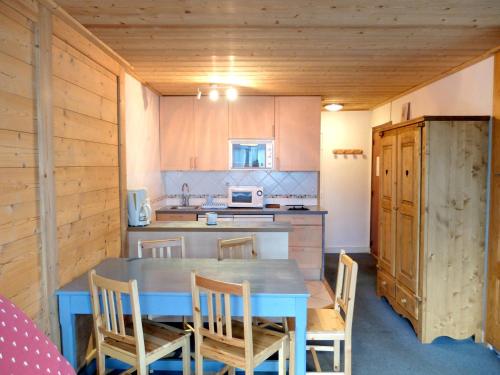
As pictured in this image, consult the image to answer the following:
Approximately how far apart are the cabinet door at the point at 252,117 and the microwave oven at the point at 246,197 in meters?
0.69

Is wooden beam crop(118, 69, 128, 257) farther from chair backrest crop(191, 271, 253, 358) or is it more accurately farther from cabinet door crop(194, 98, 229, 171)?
cabinet door crop(194, 98, 229, 171)

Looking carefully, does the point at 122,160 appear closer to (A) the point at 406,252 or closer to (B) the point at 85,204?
(B) the point at 85,204

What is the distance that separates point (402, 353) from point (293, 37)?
2540 millimetres

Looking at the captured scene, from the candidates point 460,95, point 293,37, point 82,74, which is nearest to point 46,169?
point 82,74

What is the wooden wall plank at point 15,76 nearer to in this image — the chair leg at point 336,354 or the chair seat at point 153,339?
Result: the chair seat at point 153,339

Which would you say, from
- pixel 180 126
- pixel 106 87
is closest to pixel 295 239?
pixel 180 126

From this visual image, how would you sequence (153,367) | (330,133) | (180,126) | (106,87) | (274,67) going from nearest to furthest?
(153,367) < (106,87) < (274,67) < (180,126) < (330,133)

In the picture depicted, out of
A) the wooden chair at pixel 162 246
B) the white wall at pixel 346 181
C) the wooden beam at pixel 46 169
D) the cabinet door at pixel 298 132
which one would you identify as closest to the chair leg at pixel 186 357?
the wooden chair at pixel 162 246

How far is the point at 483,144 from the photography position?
3.12 m

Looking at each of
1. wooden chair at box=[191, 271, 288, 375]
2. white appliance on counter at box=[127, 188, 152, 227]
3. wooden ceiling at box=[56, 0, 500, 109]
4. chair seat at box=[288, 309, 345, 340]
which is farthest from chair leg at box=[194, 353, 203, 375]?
wooden ceiling at box=[56, 0, 500, 109]

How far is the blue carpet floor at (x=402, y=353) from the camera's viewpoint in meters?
2.83

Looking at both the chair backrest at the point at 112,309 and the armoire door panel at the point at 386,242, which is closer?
the chair backrest at the point at 112,309

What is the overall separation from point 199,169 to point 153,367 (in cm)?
286

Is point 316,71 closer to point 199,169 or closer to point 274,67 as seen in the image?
point 274,67
